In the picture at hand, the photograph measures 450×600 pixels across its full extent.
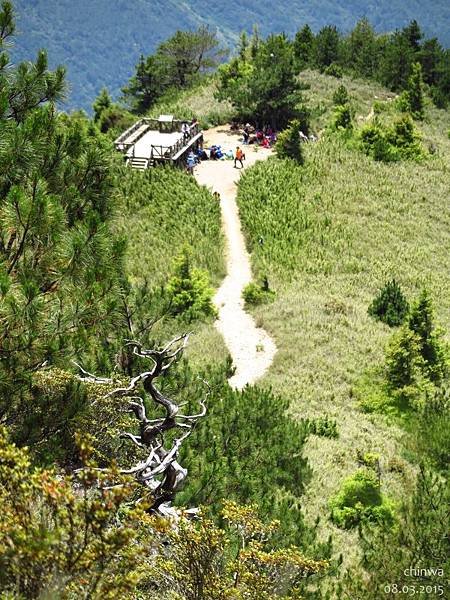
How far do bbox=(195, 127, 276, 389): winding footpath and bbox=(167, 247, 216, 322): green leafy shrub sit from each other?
31.0 inches

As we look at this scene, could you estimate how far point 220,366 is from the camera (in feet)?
60.8

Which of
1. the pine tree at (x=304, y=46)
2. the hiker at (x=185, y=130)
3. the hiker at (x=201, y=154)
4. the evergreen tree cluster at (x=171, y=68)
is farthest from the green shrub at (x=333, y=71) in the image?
the hiker at (x=201, y=154)

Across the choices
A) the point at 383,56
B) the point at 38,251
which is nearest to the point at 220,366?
the point at 38,251

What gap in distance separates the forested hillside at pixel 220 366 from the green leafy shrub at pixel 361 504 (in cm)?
5

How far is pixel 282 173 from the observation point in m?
34.9

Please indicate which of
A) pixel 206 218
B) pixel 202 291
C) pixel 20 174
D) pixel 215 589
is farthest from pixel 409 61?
pixel 215 589

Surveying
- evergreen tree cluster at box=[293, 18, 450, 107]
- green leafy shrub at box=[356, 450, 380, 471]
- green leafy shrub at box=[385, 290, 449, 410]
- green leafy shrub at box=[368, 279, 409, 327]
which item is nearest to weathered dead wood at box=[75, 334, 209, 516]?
green leafy shrub at box=[356, 450, 380, 471]

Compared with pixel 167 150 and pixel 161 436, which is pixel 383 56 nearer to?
pixel 167 150

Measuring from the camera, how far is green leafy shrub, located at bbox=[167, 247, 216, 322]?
2346 centimetres

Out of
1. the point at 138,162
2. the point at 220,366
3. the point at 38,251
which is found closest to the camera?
the point at 38,251

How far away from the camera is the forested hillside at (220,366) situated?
7.18 metres

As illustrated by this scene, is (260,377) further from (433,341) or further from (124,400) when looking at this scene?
(124,400)

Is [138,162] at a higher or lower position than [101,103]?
lower

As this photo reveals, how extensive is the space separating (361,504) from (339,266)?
15009 mm
